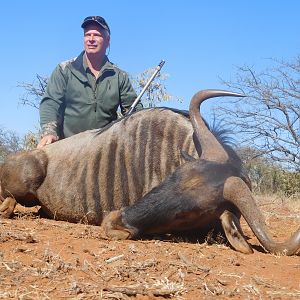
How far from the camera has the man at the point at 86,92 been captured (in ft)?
18.9

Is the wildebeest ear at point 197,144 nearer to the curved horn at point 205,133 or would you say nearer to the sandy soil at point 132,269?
the curved horn at point 205,133

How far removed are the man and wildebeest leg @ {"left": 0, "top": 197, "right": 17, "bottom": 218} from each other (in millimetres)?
961

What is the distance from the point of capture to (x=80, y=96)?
582 cm

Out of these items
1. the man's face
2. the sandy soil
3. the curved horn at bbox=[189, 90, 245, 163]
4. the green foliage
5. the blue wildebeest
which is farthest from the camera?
the green foliage

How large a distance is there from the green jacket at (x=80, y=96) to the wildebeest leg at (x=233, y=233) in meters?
2.47

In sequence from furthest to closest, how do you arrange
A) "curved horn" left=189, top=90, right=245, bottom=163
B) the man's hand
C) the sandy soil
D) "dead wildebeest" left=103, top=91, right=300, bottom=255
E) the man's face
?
the man's face
the man's hand
"curved horn" left=189, top=90, right=245, bottom=163
"dead wildebeest" left=103, top=91, right=300, bottom=255
the sandy soil

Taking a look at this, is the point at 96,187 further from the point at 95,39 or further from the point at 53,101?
the point at 95,39

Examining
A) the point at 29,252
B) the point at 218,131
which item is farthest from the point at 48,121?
the point at 29,252

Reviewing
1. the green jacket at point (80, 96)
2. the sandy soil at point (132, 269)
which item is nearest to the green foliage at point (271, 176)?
the green jacket at point (80, 96)

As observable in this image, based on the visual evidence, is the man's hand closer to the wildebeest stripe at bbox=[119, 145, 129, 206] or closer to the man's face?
the wildebeest stripe at bbox=[119, 145, 129, 206]

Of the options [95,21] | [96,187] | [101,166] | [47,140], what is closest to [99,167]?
[101,166]

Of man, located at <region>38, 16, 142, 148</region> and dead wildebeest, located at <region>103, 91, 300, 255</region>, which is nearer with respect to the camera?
dead wildebeest, located at <region>103, 91, 300, 255</region>

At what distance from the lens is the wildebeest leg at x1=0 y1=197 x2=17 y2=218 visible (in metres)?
4.79

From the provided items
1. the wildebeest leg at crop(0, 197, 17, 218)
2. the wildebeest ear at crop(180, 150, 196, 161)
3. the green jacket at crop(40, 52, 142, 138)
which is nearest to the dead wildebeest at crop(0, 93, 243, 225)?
the wildebeest leg at crop(0, 197, 17, 218)
